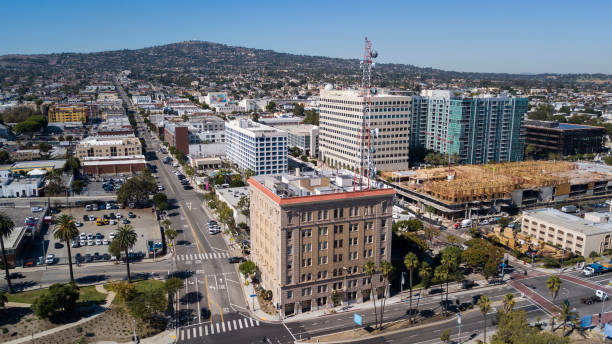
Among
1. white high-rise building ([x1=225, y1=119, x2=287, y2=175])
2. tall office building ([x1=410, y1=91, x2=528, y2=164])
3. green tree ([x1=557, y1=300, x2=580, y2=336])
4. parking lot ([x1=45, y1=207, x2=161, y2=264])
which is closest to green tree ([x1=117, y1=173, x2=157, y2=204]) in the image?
parking lot ([x1=45, y1=207, x2=161, y2=264])

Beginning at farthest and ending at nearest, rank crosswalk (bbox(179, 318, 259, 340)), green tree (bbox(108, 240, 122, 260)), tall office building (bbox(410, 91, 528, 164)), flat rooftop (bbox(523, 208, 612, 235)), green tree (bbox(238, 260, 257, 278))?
tall office building (bbox(410, 91, 528, 164)) < flat rooftop (bbox(523, 208, 612, 235)) < green tree (bbox(108, 240, 122, 260)) < green tree (bbox(238, 260, 257, 278)) < crosswalk (bbox(179, 318, 259, 340))

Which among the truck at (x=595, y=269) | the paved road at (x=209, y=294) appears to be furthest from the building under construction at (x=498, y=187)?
the paved road at (x=209, y=294)

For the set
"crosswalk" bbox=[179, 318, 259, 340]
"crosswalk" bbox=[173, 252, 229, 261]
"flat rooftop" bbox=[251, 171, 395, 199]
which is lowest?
"crosswalk" bbox=[179, 318, 259, 340]

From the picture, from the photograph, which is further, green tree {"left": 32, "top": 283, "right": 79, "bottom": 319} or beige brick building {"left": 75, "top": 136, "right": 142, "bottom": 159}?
beige brick building {"left": 75, "top": 136, "right": 142, "bottom": 159}

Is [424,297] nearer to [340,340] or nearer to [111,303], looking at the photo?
[340,340]

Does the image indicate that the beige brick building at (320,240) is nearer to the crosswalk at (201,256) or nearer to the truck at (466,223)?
the crosswalk at (201,256)

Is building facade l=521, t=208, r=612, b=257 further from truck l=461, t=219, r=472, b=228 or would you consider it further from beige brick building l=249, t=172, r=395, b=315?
beige brick building l=249, t=172, r=395, b=315
